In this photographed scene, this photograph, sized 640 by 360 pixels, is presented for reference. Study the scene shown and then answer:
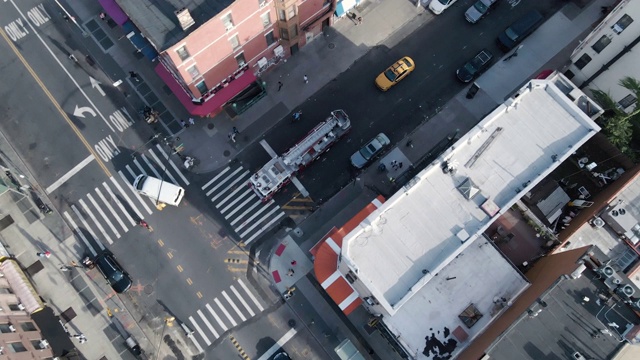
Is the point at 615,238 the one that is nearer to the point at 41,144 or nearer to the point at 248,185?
the point at 248,185

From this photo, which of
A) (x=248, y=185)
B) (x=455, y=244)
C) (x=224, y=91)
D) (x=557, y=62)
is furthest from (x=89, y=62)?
(x=557, y=62)

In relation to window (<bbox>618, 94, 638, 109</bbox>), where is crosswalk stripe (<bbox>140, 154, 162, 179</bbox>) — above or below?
above

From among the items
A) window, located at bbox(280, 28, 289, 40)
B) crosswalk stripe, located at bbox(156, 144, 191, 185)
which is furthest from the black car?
window, located at bbox(280, 28, 289, 40)

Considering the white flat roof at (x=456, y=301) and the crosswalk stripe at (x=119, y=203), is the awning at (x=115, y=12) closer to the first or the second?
the crosswalk stripe at (x=119, y=203)

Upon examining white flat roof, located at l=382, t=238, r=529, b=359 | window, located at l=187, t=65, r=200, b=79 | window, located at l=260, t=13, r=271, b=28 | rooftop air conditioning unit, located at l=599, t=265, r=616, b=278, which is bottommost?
rooftop air conditioning unit, located at l=599, t=265, r=616, b=278

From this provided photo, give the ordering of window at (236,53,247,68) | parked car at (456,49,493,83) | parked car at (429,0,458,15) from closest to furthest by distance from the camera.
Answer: window at (236,53,247,68)
parked car at (456,49,493,83)
parked car at (429,0,458,15)

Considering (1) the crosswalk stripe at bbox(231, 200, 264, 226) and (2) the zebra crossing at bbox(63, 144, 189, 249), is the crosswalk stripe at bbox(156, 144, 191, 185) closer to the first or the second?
(2) the zebra crossing at bbox(63, 144, 189, 249)
